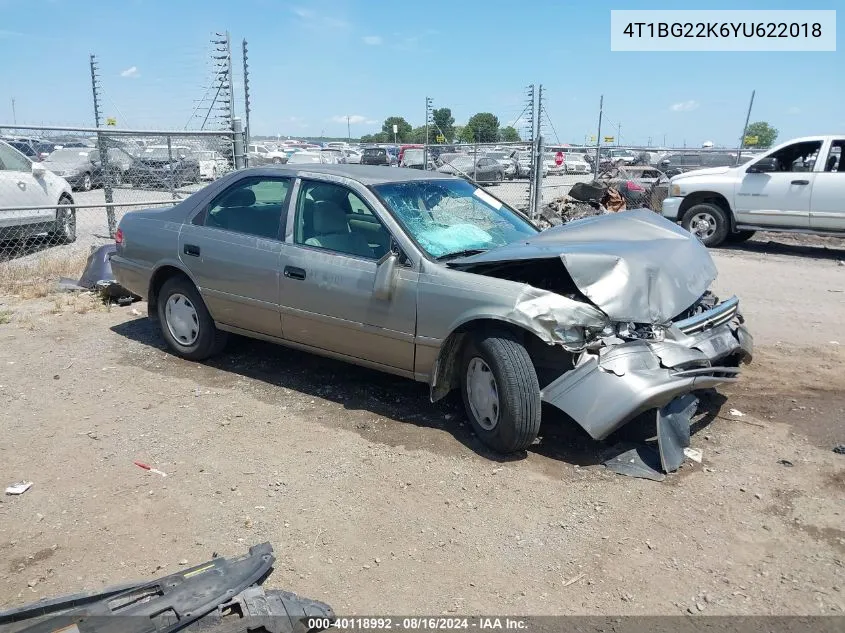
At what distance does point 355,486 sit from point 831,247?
1131 cm

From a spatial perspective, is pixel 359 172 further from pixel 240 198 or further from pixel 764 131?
pixel 764 131

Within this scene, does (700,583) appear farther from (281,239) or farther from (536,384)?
(281,239)

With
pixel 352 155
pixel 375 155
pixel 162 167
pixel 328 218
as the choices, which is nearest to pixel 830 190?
pixel 328 218

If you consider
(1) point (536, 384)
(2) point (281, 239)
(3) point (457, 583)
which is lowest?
(3) point (457, 583)

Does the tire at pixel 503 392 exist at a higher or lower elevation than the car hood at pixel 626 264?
lower

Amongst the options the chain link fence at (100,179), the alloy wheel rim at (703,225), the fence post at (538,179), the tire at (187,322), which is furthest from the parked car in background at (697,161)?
the tire at (187,322)

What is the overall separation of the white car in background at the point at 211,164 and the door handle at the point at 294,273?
6.95m

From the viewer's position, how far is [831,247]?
477 inches

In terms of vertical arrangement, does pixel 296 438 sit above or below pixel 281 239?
below

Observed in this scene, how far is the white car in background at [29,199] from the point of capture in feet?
31.6

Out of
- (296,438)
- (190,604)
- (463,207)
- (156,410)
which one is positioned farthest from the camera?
(463,207)

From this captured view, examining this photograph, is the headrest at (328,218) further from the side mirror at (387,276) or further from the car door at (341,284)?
the side mirror at (387,276)

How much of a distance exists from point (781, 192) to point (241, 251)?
360 inches

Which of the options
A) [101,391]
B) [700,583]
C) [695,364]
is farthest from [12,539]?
[695,364]
